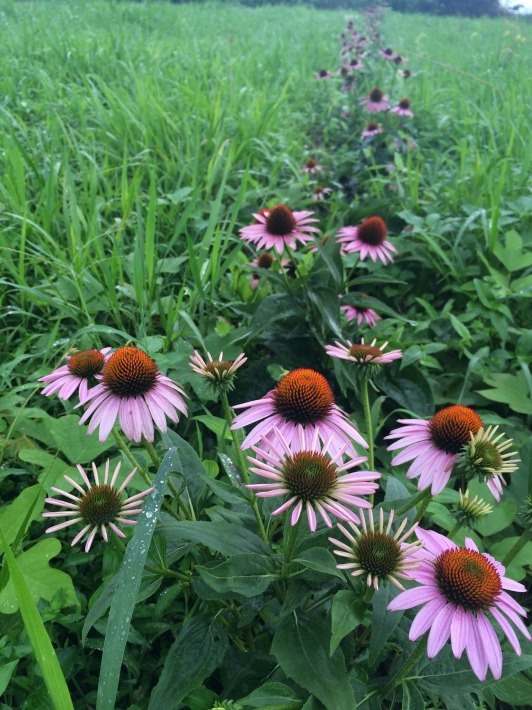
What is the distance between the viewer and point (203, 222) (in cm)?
200

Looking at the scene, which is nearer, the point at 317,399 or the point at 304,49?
the point at 317,399

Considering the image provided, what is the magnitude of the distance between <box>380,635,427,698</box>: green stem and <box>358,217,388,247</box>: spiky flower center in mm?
1223

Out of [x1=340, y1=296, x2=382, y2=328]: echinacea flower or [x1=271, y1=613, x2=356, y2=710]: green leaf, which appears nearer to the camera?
[x1=271, y1=613, x2=356, y2=710]: green leaf

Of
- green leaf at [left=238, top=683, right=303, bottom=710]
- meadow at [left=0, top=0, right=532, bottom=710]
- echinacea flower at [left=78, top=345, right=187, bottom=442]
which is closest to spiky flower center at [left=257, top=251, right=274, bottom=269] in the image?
meadow at [left=0, top=0, right=532, bottom=710]

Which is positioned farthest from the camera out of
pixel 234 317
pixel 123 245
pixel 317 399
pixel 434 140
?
pixel 434 140

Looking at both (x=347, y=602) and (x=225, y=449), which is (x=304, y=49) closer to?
(x=225, y=449)

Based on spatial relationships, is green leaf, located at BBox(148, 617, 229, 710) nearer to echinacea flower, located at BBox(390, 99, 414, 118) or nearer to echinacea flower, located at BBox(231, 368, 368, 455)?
echinacea flower, located at BBox(231, 368, 368, 455)

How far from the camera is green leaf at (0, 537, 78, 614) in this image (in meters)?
0.87

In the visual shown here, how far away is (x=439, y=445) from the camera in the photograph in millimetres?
784

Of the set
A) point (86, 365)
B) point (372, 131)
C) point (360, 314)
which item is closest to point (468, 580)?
point (86, 365)

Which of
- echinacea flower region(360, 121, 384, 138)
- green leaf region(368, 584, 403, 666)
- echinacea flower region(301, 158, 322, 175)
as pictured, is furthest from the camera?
echinacea flower region(360, 121, 384, 138)

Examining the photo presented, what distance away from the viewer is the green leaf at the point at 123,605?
607mm

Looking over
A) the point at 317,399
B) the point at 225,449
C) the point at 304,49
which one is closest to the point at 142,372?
the point at 317,399

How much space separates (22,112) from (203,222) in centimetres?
145
